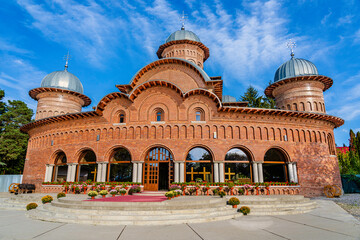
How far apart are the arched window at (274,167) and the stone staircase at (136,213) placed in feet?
38.8

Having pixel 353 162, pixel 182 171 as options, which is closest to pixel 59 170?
pixel 182 171

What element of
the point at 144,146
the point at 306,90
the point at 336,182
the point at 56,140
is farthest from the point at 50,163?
the point at 306,90

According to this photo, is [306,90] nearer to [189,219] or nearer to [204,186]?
[204,186]

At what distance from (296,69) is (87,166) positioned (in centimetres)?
2841

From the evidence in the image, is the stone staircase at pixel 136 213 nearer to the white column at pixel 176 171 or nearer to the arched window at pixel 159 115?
the white column at pixel 176 171

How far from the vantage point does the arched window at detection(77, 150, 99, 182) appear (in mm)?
22669

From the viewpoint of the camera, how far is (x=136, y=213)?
10008mm

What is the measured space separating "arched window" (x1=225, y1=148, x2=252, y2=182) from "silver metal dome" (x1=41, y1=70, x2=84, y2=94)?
24916mm

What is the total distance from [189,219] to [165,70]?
17.4 metres

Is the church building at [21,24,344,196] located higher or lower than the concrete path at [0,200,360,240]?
higher

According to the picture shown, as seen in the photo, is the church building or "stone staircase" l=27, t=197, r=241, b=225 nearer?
"stone staircase" l=27, t=197, r=241, b=225

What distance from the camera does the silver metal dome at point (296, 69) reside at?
92.6 feet

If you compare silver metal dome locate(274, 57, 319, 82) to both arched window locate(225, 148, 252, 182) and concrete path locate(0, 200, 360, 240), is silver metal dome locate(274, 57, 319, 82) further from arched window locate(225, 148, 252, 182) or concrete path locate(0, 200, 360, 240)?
concrete path locate(0, 200, 360, 240)

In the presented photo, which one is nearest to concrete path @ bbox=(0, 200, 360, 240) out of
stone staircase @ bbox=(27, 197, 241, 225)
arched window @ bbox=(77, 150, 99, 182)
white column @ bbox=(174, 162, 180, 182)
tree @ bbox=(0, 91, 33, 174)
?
stone staircase @ bbox=(27, 197, 241, 225)
